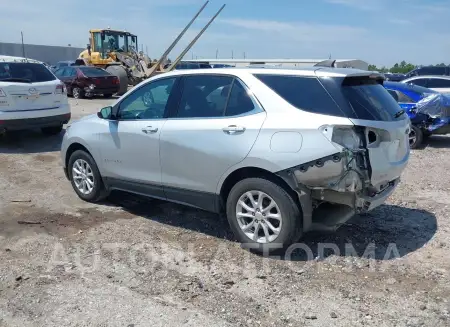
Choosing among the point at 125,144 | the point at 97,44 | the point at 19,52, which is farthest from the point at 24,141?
the point at 19,52

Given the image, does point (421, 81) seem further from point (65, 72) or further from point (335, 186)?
point (65, 72)

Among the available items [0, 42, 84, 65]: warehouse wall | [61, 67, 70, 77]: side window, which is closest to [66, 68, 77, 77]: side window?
[61, 67, 70, 77]: side window

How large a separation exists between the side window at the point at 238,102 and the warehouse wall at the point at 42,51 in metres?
51.5

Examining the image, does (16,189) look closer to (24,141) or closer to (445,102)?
(24,141)

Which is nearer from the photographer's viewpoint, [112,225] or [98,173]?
[112,225]

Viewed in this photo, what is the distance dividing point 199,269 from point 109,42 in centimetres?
2233

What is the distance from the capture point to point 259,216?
4.30 meters

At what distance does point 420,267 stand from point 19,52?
55518 mm

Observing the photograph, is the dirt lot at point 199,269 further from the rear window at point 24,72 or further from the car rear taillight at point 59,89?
the car rear taillight at point 59,89

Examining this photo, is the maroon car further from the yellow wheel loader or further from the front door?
the front door

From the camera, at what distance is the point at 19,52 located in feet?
169

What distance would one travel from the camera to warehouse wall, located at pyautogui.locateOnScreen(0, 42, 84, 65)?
5028 cm

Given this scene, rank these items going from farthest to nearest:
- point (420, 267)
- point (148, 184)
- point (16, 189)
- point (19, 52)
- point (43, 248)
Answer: point (19, 52), point (16, 189), point (148, 184), point (43, 248), point (420, 267)

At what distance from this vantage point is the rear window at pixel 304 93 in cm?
401
